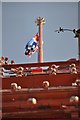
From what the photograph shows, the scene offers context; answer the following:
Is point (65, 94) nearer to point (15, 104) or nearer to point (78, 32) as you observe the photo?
point (15, 104)

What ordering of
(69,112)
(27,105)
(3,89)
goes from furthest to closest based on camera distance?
(3,89) < (27,105) < (69,112)

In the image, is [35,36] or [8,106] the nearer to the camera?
[8,106]

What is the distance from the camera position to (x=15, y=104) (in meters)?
4.88

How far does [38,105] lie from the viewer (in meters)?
4.76

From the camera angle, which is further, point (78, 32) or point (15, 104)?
point (78, 32)

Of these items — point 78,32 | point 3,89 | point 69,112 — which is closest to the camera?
point 69,112

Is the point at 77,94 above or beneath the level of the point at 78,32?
beneath

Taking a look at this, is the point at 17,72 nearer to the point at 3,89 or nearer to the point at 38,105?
the point at 3,89

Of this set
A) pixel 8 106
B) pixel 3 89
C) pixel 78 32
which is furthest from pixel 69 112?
pixel 78 32

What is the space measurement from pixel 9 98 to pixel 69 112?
3.37 feet

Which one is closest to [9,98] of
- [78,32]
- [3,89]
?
[3,89]

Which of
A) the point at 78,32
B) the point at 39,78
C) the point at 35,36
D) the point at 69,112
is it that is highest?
the point at 35,36

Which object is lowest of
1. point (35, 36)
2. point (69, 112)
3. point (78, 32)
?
point (69, 112)

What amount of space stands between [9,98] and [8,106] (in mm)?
128
